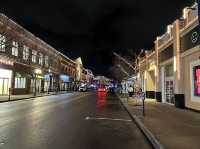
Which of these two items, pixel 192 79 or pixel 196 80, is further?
pixel 192 79

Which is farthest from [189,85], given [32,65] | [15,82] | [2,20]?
[32,65]

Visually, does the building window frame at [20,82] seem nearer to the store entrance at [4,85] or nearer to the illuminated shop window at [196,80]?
the store entrance at [4,85]

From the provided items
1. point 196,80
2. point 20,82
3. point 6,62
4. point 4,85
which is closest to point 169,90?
point 196,80

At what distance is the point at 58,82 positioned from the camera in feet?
282

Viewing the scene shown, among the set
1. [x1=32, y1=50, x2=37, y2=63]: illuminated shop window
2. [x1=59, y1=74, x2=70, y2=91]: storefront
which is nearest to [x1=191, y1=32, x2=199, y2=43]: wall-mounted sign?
[x1=32, y1=50, x2=37, y2=63]: illuminated shop window

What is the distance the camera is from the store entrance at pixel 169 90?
93.0 ft

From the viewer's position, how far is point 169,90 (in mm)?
29375

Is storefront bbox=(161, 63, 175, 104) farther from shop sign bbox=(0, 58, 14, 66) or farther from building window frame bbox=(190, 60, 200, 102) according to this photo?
shop sign bbox=(0, 58, 14, 66)

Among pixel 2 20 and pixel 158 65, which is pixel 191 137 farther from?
pixel 2 20

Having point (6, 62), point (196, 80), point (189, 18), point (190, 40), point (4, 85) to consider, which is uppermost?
point (189, 18)

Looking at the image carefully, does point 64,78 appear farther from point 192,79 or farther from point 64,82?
point 192,79

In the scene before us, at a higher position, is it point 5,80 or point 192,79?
point 5,80

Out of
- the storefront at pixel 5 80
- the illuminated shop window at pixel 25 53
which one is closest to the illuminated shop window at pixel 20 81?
the storefront at pixel 5 80

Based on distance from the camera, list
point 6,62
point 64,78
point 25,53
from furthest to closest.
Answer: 1. point 64,78
2. point 25,53
3. point 6,62
